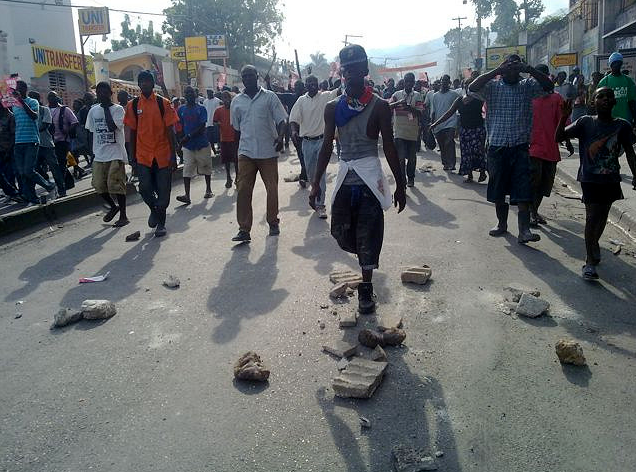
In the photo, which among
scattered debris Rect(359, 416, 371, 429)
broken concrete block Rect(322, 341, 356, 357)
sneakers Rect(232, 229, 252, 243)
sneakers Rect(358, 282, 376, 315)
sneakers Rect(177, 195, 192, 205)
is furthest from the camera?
sneakers Rect(177, 195, 192, 205)

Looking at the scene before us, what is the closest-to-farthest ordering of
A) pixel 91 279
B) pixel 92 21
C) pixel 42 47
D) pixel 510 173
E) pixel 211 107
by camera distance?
pixel 91 279 → pixel 510 173 → pixel 211 107 → pixel 42 47 → pixel 92 21

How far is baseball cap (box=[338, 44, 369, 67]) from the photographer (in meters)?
4.18

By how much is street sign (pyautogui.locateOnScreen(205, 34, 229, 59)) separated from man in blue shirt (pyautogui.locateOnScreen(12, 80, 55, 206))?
39474 millimetres

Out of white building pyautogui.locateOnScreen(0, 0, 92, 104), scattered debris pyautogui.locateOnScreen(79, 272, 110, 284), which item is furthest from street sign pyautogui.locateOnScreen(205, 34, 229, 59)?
scattered debris pyautogui.locateOnScreen(79, 272, 110, 284)

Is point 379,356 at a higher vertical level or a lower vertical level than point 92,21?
lower

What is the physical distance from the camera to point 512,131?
6.21 m

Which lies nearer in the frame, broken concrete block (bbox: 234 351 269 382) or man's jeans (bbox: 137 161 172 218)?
broken concrete block (bbox: 234 351 269 382)

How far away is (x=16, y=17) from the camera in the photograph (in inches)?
1134

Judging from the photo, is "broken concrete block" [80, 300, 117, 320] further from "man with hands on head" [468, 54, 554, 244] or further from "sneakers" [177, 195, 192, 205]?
"sneakers" [177, 195, 192, 205]

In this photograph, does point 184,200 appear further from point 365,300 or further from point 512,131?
point 365,300

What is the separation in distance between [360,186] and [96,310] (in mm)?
2345

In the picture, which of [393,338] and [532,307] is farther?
[532,307]

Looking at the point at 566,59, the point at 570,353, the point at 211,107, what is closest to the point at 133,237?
the point at 570,353

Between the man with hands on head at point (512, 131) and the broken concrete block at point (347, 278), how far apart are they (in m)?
2.25
